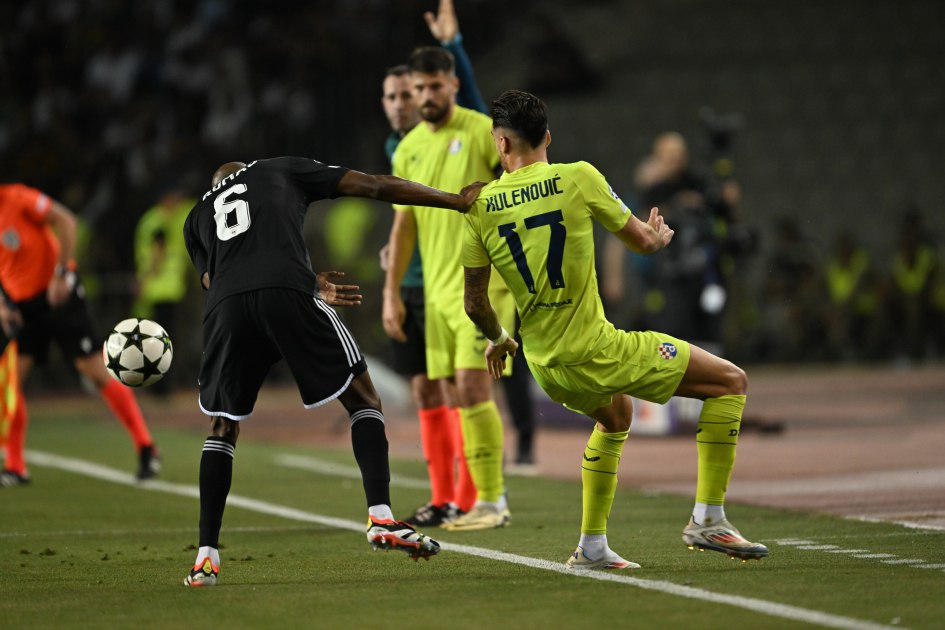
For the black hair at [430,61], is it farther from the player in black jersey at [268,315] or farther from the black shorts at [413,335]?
the player in black jersey at [268,315]

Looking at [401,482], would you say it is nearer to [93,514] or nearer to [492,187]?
[93,514]

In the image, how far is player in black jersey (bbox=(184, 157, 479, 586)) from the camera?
6531mm

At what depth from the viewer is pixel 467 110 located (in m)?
8.79

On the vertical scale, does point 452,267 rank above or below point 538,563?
above

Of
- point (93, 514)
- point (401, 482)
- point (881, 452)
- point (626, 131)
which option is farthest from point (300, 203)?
point (626, 131)

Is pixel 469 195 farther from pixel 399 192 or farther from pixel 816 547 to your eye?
pixel 816 547

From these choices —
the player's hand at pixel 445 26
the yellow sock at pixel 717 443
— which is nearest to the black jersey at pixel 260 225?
the yellow sock at pixel 717 443

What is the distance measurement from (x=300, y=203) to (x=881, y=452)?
277 inches

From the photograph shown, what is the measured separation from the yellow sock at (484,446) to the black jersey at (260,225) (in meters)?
2.11

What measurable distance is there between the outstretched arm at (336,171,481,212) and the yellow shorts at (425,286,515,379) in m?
1.90

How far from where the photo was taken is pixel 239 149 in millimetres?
24016

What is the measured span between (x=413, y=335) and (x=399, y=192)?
2.45 meters

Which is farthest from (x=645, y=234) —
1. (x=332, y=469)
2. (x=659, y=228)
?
(x=332, y=469)

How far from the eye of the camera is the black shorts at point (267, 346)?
6.53 m
